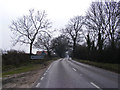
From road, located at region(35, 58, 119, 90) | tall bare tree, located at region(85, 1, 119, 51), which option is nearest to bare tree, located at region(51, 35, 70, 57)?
tall bare tree, located at region(85, 1, 119, 51)

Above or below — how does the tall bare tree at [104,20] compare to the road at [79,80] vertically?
above

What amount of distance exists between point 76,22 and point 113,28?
35.7m

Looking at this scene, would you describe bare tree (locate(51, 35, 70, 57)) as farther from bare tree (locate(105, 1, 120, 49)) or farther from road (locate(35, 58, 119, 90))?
road (locate(35, 58, 119, 90))

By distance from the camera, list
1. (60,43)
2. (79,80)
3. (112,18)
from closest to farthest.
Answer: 1. (79,80)
2. (112,18)
3. (60,43)

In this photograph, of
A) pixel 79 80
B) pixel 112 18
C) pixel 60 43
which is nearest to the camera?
pixel 79 80

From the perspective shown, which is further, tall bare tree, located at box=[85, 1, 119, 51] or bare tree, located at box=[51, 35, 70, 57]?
bare tree, located at box=[51, 35, 70, 57]

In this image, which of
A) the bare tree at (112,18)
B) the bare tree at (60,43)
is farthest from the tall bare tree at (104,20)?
the bare tree at (60,43)

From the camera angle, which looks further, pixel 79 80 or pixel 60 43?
pixel 60 43

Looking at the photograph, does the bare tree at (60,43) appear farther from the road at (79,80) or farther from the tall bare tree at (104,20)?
the road at (79,80)

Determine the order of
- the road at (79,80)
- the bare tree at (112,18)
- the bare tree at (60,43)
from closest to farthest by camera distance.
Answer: the road at (79,80)
the bare tree at (112,18)
the bare tree at (60,43)

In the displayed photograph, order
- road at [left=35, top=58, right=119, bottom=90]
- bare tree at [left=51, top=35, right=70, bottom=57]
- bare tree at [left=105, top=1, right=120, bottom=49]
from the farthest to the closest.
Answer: bare tree at [left=51, top=35, right=70, bottom=57] → bare tree at [left=105, top=1, right=120, bottom=49] → road at [left=35, top=58, right=119, bottom=90]

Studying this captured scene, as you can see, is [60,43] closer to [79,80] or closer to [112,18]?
[112,18]

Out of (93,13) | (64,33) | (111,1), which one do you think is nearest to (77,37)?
(64,33)

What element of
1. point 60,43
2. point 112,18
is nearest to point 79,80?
point 112,18
